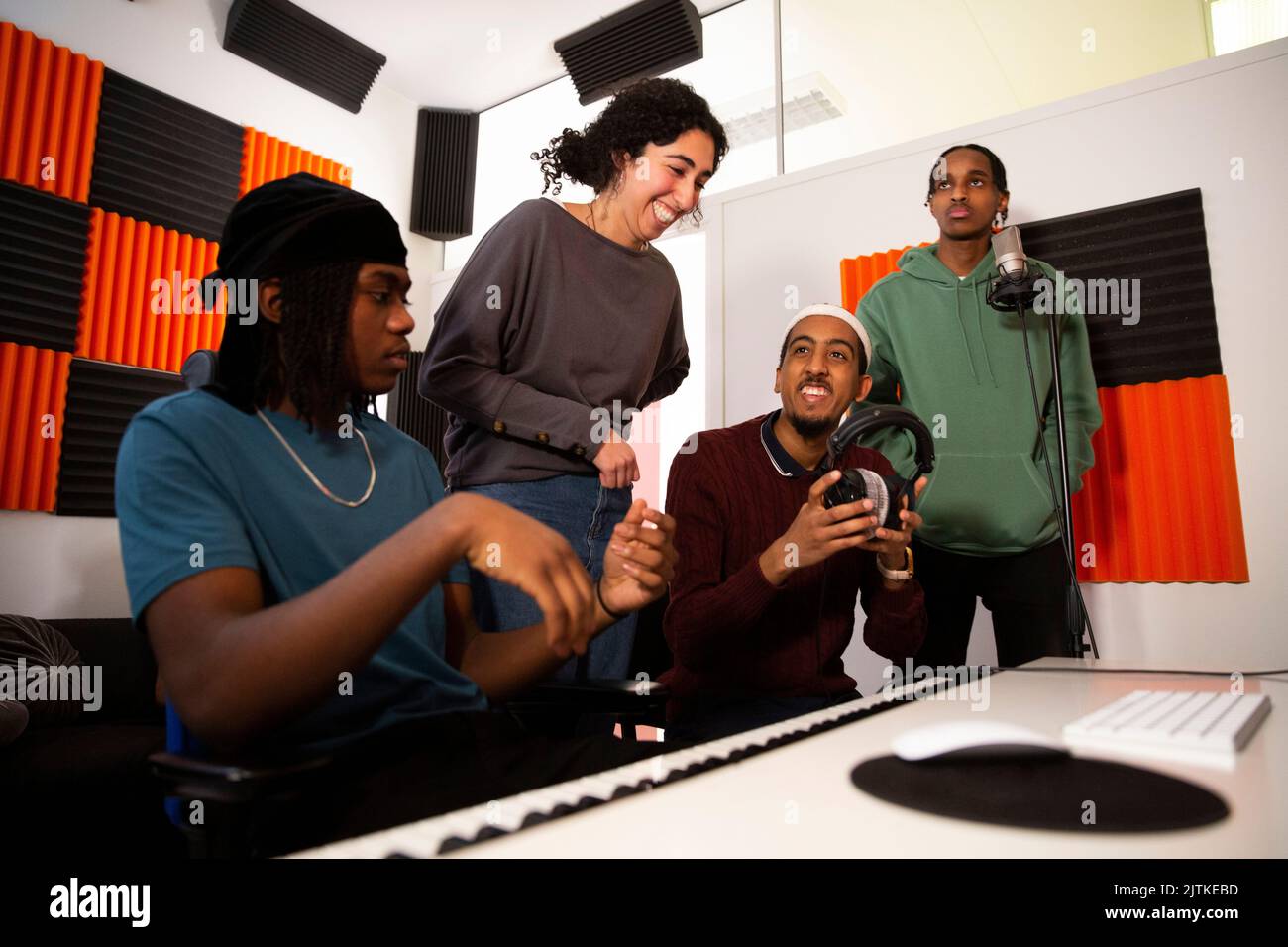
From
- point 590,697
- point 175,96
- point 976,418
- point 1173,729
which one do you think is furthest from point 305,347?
point 175,96

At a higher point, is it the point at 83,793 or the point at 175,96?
the point at 175,96

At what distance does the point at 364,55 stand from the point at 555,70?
1.18 m

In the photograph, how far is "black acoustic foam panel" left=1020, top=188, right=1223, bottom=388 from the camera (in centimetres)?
252

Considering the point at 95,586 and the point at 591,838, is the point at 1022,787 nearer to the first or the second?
the point at 591,838

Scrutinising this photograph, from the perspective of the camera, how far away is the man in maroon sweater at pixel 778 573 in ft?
4.92

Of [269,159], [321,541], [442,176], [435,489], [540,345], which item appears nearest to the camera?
[321,541]

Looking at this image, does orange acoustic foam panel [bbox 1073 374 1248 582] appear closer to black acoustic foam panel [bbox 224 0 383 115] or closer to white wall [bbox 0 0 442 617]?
white wall [bbox 0 0 442 617]

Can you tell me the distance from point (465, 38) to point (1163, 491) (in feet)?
15.0

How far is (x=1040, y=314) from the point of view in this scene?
229 centimetres

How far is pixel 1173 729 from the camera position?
0.75m

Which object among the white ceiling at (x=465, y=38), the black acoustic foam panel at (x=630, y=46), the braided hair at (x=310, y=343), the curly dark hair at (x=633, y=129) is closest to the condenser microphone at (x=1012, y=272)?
the curly dark hair at (x=633, y=129)

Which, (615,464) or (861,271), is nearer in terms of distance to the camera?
(615,464)

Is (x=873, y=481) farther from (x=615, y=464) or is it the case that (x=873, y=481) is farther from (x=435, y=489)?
(x=435, y=489)

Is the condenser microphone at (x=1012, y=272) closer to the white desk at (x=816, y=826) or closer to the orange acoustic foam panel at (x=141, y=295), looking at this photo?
the white desk at (x=816, y=826)
